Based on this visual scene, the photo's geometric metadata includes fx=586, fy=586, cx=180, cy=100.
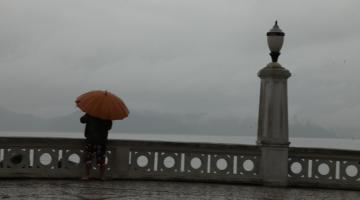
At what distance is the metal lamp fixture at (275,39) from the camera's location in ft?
44.1

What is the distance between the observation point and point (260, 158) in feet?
43.2

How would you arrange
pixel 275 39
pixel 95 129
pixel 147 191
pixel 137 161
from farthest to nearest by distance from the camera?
1. pixel 137 161
2. pixel 275 39
3. pixel 95 129
4. pixel 147 191

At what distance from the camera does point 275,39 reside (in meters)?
13.4

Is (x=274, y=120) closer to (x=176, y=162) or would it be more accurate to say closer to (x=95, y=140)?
(x=176, y=162)

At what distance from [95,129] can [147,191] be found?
2272mm

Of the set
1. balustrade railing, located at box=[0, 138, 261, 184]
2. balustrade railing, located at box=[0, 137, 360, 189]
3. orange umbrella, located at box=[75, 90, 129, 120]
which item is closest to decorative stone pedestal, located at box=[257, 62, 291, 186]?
balustrade railing, located at box=[0, 137, 360, 189]

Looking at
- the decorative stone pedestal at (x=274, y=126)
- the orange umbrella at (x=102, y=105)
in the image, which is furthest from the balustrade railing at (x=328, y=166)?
the orange umbrella at (x=102, y=105)

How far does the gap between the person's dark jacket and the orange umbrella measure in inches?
11.0

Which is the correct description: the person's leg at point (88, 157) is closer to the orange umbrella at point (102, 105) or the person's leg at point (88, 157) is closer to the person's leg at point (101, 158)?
the person's leg at point (101, 158)

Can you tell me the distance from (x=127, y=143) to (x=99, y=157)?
0.75 metres

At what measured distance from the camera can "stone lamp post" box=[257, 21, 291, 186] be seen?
12.9 meters

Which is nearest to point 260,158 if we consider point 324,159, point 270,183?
point 270,183

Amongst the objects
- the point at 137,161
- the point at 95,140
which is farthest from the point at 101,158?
the point at 137,161

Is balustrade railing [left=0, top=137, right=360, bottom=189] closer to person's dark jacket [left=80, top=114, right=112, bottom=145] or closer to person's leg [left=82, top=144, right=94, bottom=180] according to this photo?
person's leg [left=82, top=144, right=94, bottom=180]
